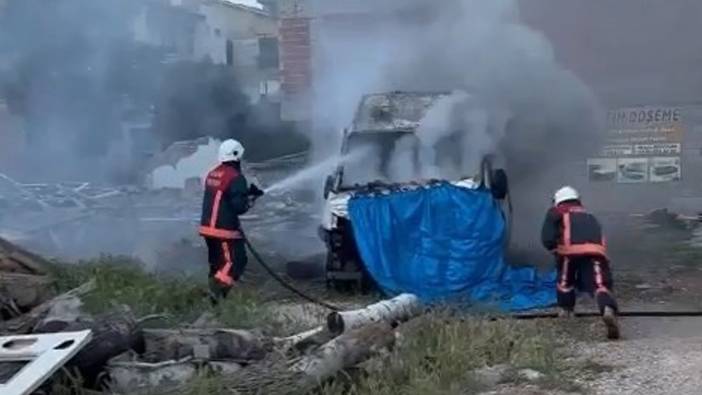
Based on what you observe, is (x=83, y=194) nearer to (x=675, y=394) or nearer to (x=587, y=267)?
(x=587, y=267)

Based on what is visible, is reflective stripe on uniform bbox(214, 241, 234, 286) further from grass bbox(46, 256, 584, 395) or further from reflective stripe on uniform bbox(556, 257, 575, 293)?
reflective stripe on uniform bbox(556, 257, 575, 293)

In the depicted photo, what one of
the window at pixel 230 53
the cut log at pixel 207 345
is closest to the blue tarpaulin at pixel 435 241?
the cut log at pixel 207 345

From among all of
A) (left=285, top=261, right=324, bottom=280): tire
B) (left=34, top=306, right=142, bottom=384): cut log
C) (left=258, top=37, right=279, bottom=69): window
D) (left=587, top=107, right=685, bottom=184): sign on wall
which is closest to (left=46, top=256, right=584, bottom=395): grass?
(left=34, top=306, right=142, bottom=384): cut log

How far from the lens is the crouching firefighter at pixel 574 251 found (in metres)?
9.05

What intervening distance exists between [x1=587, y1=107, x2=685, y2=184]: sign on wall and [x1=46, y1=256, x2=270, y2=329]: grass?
8.99 metres

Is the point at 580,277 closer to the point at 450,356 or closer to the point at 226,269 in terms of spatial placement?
the point at 450,356

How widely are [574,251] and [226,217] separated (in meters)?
2.83

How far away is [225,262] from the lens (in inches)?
386

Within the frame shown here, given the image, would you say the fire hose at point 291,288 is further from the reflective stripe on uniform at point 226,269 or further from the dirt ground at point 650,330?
the dirt ground at point 650,330

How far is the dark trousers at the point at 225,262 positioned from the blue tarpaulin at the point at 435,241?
1.29 meters

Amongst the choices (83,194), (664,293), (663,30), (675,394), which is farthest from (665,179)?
(675,394)

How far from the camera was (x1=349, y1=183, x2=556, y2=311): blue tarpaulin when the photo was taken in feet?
34.6

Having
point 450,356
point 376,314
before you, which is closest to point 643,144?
point 376,314

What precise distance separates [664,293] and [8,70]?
962 centimetres
